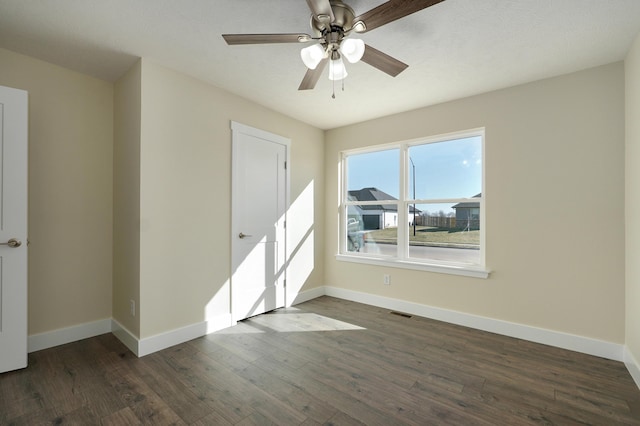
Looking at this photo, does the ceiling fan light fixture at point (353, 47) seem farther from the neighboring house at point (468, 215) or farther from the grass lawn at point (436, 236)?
the grass lawn at point (436, 236)

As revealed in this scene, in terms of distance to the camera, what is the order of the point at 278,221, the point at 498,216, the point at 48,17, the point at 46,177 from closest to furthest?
the point at 48,17 < the point at 46,177 < the point at 498,216 < the point at 278,221

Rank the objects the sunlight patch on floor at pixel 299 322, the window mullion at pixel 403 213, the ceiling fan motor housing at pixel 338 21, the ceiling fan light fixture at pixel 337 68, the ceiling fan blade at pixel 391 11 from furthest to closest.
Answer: the window mullion at pixel 403 213 → the sunlight patch on floor at pixel 299 322 → the ceiling fan light fixture at pixel 337 68 → the ceiling fan motor housing at pixel 338 21 → the ceiling fan blade at pixel 391 11

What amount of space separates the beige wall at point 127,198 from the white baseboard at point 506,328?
8.97ft

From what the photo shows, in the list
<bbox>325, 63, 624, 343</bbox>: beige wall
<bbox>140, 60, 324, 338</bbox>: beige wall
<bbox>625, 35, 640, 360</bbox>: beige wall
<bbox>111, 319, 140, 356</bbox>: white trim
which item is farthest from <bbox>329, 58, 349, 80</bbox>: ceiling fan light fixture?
<bbox>111, 319, 140, 356</bbox>: white trim

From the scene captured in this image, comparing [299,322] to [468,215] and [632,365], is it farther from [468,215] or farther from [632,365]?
[632,365]

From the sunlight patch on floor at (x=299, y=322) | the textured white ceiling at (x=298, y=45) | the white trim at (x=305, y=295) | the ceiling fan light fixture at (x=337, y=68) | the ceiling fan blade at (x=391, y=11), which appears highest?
the textured white ceiling at (x=298, y=45)

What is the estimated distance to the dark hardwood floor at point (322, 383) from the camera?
1.83 meters

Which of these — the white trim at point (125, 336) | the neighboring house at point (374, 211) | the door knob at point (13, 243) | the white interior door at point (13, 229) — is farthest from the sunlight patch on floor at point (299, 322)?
the door knob at point (13, 243)

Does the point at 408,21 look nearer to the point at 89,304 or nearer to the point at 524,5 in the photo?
the point at 524,5

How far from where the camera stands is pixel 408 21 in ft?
6.82

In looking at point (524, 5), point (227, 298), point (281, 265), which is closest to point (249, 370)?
point (227, 298)

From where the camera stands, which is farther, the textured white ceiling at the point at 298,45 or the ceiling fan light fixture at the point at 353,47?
the textured white ceiling at the point at 298,45

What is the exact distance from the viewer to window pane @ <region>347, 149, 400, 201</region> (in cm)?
406

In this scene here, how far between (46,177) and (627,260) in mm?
5062
